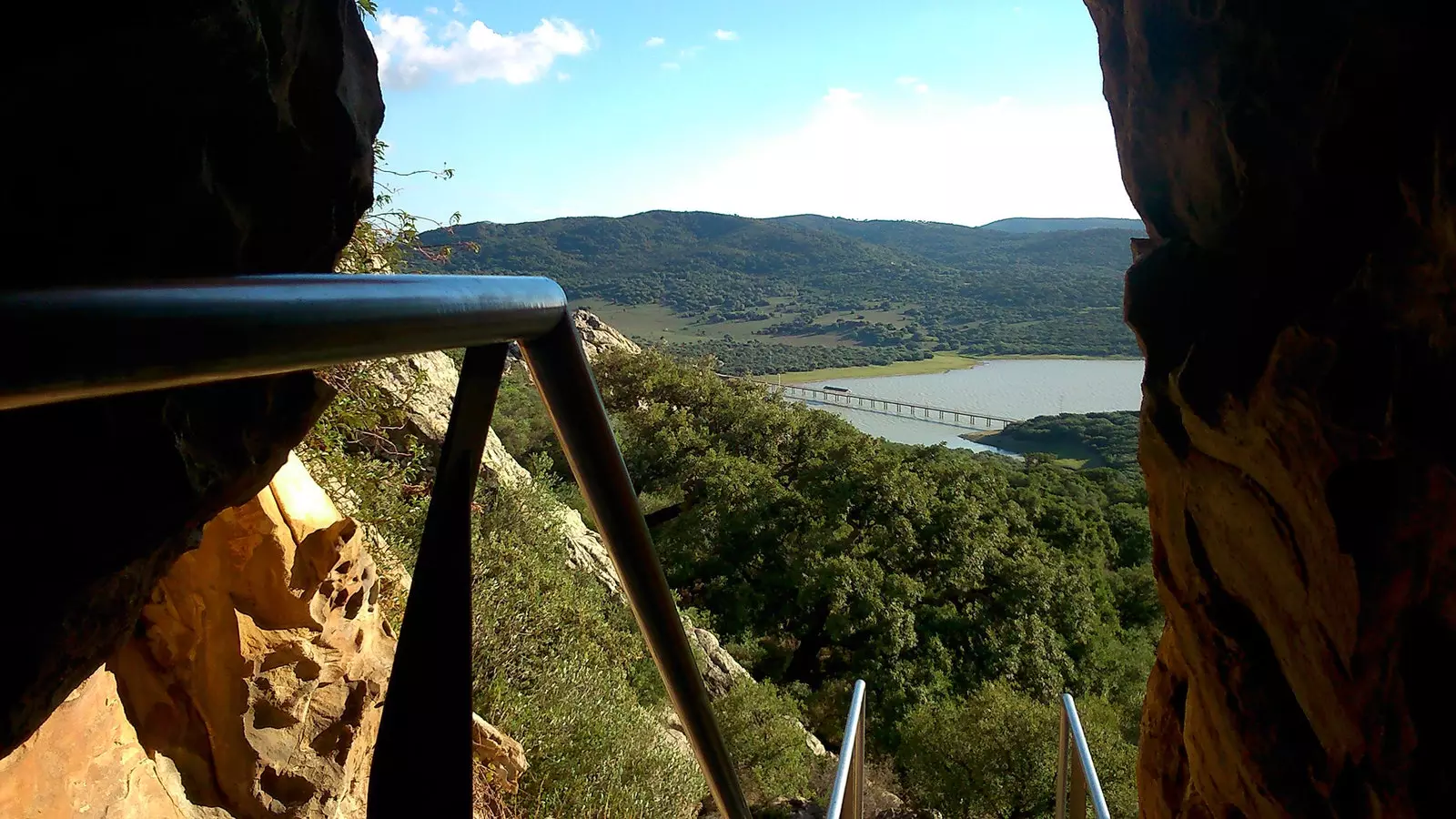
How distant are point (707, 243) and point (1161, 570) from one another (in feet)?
195

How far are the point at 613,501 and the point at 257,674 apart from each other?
3416 millimetres

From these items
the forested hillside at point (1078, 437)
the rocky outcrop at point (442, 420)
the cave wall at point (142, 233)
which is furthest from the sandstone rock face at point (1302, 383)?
the forested hillside at point (1078, 437)

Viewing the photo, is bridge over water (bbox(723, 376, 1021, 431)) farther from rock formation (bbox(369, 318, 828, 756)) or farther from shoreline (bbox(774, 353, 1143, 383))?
rock formation (bbox(369, 318, 828, 756))

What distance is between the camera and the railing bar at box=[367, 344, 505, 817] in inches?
27.1

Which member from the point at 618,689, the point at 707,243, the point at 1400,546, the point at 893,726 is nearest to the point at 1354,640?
the point at 1400,546

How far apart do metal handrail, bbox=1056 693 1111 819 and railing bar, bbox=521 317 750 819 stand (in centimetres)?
206

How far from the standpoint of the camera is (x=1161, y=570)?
3332 millimetres

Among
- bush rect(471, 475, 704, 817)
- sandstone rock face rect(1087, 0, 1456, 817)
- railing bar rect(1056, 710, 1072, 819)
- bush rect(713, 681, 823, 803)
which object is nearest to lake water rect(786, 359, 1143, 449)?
bush rect(713, 681, 823, 803)

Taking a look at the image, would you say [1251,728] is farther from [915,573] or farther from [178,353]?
[915,573]

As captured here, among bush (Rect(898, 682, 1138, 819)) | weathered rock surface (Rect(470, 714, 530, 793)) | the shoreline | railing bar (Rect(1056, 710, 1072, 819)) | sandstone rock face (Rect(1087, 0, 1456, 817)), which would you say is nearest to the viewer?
sandstone rock face (Rect(1087, 0, 1456, 817))

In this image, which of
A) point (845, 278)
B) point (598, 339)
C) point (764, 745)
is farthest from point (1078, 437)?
point (845, 278)

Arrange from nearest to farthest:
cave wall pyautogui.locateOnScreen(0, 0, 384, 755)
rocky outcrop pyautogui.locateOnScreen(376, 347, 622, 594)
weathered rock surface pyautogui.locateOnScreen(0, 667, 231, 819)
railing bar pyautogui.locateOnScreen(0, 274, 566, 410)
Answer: railing bar pyautogui.locateOnScreen(0, 274, 566, 410)
cave wall pyautogui.locateOnScreen(0, 0, 384, 755)
weathered rock surface pyautogui.locateOnScreen(0, 667, 231, 819)
rocky outcrop pyautogui.locateOnScreen(376, 347, 622, 594)

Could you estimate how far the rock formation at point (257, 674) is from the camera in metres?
3.35

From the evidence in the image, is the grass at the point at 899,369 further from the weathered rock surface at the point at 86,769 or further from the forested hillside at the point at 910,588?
the weathered rock surface at the point at 86,769
